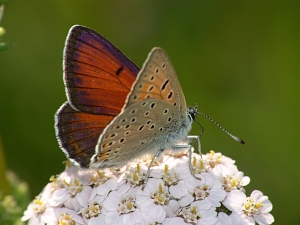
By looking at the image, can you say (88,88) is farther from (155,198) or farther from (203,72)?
(203,72)

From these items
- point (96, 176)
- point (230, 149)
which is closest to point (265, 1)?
point (230, 149)

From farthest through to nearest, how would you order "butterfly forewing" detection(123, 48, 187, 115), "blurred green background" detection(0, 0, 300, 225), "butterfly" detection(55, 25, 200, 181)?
"blurred green background" detection(0, 0, 300, 225)
"butterfly" detection(55, 25, 200, 181)
"butterfly forewing" detection(123, 48, 187, 115)

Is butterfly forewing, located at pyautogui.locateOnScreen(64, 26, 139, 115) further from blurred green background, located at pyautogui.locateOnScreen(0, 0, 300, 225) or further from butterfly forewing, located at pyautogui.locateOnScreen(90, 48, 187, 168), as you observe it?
blurred green background, located at pyautogui.locateOnScreen(0, 0, 300, 225)

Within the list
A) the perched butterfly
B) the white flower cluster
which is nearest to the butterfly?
the perched butterfly

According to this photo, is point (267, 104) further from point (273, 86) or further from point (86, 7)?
point (86, 7)

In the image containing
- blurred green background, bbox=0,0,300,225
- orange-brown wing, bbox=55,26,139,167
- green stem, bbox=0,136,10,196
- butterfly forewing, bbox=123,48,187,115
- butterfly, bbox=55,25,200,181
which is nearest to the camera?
butterfly forewing, bbox=123,48,187,115

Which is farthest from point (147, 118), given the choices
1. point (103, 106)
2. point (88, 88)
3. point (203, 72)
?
point (203, 72)
